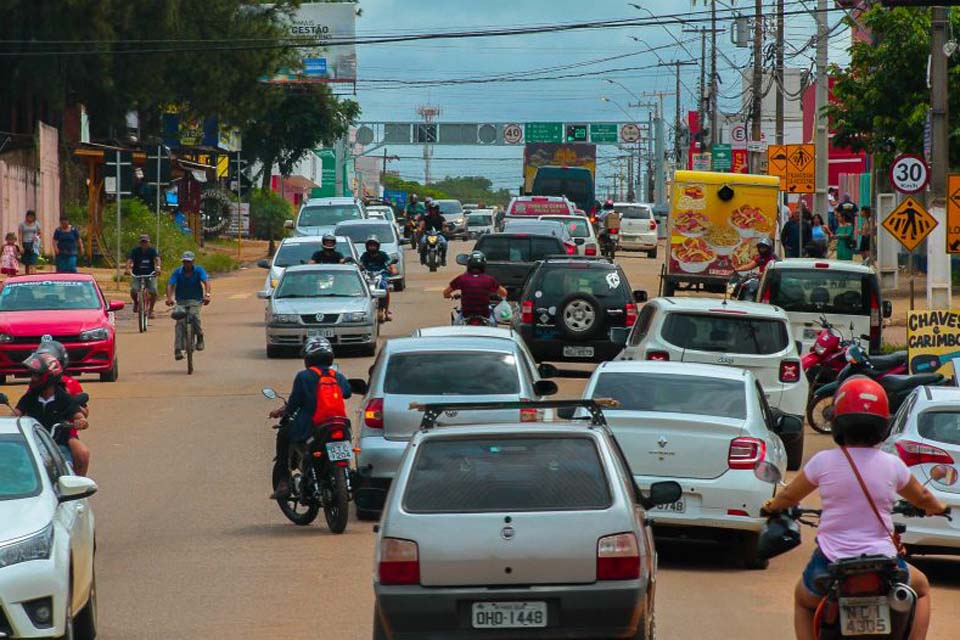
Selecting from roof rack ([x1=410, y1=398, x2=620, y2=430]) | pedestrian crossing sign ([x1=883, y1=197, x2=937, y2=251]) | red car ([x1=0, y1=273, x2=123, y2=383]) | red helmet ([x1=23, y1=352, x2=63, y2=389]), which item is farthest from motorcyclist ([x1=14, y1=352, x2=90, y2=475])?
pedestrian crossing sign ([x1=883, y1=197, x2=937, y2=251])

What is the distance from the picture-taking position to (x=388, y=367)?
51.3ft

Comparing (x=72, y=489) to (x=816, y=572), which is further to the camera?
(x=72, y=489)

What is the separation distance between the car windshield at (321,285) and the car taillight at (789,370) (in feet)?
39.2

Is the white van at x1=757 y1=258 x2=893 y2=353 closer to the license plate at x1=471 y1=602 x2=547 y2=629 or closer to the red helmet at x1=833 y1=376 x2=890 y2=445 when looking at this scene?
the license plate at x1=471 y1=602 x2=547 y2=629

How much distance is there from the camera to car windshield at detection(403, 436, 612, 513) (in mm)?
8594

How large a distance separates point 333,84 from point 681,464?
285 ft

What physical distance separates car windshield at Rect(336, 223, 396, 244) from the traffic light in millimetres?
78225

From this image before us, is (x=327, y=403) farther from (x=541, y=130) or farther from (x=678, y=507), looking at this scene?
(x=541, y=130)

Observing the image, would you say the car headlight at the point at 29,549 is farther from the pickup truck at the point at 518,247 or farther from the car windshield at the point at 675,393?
the pickup truck at the point at 518,247

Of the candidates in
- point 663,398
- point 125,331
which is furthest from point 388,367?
point 125,331

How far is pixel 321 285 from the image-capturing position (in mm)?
30312

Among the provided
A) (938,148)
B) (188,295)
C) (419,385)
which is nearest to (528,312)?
(188,295)

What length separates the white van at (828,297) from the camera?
23641 millimetres

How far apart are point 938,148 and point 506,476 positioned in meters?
19.1
